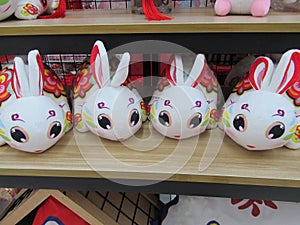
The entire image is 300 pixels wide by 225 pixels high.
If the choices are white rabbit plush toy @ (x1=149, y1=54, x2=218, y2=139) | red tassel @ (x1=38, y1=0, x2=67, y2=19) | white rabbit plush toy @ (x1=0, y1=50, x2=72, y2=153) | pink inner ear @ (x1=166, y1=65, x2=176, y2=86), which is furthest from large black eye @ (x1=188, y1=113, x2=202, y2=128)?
red tassel @ (x1=38, y1=0, x2=67, y2=19)

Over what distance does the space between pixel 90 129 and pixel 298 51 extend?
523 millimetres

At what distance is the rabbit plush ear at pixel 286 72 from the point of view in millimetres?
627

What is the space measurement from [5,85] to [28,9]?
0.68 feet

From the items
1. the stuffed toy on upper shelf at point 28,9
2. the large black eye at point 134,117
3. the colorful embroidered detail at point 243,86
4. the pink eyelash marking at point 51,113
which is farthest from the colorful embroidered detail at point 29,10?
the colorful embroidered detail at point 243,86

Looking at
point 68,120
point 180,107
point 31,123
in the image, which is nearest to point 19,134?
point 31,123

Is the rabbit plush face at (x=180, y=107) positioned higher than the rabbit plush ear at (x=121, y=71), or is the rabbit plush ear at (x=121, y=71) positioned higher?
the rabbit plush ear at (x=121, y=71)

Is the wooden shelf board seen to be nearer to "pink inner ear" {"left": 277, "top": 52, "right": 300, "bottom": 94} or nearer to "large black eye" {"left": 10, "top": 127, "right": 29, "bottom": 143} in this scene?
"large black eye" {"left": 10, "top": 127, "right": 29, "bottom": 143}

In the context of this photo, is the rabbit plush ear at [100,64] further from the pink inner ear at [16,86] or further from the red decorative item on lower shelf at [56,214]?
the red decorative item on lower shelf at [56,214]

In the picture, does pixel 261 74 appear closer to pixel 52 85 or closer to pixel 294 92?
pixel 294 92

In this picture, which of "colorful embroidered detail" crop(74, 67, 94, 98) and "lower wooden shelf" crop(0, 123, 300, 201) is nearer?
"lower wooden shelf" crop(0, 123, 300, 201)

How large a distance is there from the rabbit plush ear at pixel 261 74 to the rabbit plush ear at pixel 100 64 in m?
0.35

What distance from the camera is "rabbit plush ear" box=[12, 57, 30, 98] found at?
0.70 metres

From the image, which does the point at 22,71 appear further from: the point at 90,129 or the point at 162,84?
the point at 162,84

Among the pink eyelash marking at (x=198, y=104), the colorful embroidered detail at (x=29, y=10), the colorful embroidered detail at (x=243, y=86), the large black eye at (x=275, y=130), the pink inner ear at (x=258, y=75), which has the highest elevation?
the colorful embroidered detail at (x=29, y=10)
